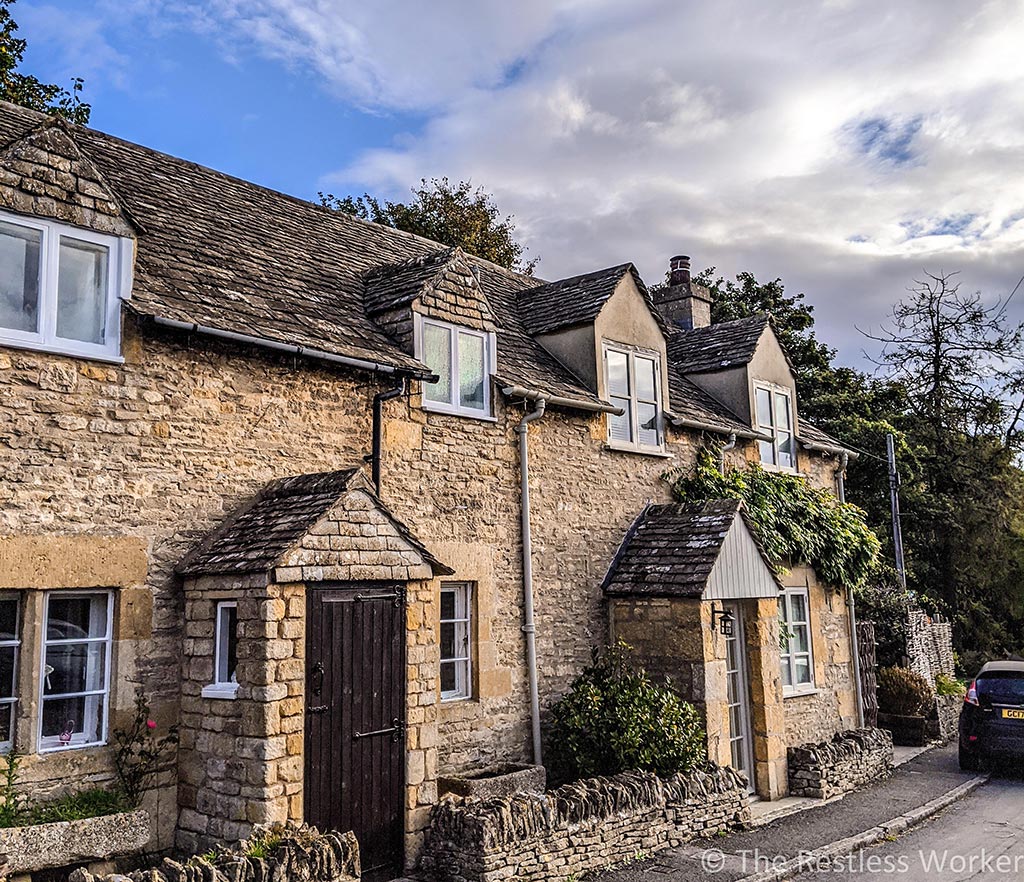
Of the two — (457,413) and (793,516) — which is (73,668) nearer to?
(457,413)

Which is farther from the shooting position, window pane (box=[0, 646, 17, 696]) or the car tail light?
the car tail light

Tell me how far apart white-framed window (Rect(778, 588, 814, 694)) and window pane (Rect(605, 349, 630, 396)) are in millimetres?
4531

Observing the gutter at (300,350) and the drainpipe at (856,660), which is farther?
the drainpipe at (856,660)

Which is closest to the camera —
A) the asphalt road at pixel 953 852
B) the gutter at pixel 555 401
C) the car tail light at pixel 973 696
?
the asphalt road at pixel 953 852

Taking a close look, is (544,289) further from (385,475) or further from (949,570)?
(949,570)

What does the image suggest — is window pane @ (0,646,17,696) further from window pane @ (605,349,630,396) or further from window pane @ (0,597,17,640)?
window pane @ (605,349,630,396)

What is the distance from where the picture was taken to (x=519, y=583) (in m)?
11.4

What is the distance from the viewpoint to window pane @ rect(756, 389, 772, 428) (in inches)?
637

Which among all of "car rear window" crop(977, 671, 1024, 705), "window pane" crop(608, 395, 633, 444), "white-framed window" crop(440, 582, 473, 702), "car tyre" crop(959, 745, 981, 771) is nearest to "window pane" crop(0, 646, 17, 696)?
"white-framed window" crop(440, 582, 473, 702)

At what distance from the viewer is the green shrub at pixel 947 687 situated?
765 inches

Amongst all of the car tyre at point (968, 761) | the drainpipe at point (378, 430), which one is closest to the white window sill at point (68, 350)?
the drainpipe at point (378, 430)

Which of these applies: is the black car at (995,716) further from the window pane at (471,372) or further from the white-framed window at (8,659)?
the white-framed window at (8,659)

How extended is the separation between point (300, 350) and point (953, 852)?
8948 mm

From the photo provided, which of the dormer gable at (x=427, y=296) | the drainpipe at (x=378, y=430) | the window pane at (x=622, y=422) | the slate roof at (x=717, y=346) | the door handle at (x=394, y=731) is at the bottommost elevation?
the door handle at (x=394, y=731)
